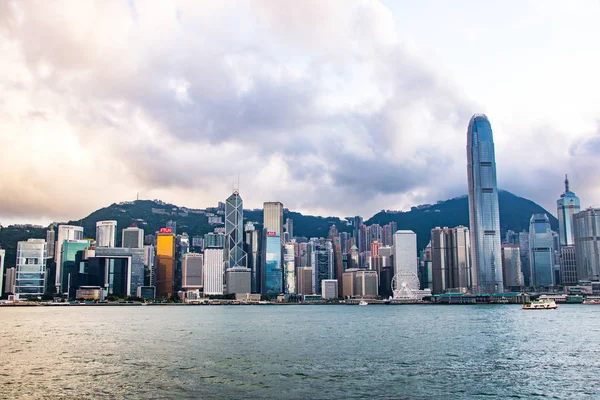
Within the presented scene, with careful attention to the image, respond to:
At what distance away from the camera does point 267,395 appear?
41.2m

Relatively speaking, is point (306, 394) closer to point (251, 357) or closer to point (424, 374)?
point (424, 374)

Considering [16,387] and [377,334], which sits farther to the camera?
[377,334]

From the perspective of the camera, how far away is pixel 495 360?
58.1m

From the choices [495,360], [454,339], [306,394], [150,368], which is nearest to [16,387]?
[150,368]

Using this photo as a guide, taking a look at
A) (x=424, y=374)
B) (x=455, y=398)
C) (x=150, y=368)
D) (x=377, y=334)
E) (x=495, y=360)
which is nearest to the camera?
(x=455, y=398)

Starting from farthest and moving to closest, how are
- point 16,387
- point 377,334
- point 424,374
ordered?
point 377,334, point 424,374, point 16,387

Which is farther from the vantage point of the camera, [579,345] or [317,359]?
[579,345]

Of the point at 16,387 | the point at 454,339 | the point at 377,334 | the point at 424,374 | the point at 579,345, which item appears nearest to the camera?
the point at 16,387

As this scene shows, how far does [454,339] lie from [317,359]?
2872cm

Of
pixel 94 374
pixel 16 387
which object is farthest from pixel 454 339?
pixel 16 387

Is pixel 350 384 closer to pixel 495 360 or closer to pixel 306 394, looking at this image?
pixel 306 394

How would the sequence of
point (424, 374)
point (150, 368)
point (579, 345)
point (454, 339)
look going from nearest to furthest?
point (424, 374) → point (150, 368) → point (579, 345) → point (454, 339)

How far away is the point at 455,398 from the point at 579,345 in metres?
38.5

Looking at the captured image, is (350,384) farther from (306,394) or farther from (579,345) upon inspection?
(579,345)
